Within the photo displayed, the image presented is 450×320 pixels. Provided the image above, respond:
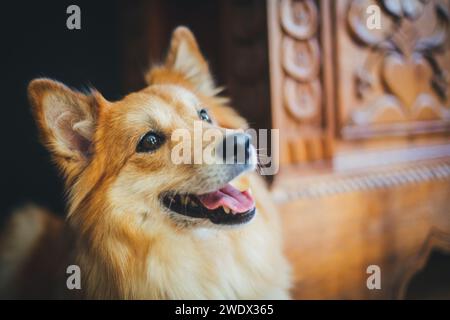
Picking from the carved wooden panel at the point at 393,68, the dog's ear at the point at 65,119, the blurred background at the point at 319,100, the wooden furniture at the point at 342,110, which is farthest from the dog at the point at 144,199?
the carved wooden panel at the point at 393,68

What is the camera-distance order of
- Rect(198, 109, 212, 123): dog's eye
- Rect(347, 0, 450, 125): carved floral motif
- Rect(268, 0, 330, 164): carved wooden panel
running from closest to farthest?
Rect(198, 109, 212, 123): dog's eye → Rect(268, 0, 330, 164): carved wooden panel → Rect(347, 0, 450, 125): carved floral motif

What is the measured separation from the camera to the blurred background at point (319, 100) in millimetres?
877

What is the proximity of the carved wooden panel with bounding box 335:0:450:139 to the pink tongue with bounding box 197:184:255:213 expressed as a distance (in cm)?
41

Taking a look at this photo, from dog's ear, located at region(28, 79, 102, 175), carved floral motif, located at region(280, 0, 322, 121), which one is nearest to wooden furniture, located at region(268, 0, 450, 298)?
carved floral motif, located at region(280, 0, 322, 121)

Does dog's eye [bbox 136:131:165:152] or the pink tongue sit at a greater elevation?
dog's eye [bbox 136:131:165:152]

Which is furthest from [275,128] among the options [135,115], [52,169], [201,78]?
[52,169]

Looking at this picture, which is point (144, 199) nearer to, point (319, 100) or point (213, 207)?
point (213, 207)

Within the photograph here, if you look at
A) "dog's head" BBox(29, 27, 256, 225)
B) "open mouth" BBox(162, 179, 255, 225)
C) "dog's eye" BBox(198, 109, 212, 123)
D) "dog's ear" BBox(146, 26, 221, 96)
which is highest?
"dog's ear" BBox(146, 26, 221, 96)

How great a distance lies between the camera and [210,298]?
2.48 feet

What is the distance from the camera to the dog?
0.69m

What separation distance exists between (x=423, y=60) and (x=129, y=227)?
0.95m

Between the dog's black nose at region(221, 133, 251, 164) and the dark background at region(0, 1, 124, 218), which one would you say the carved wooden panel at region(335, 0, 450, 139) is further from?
the dark background at region(0, 1, 124, 218)

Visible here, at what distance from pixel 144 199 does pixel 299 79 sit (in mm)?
492

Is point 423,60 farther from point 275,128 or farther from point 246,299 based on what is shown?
point 246,299
